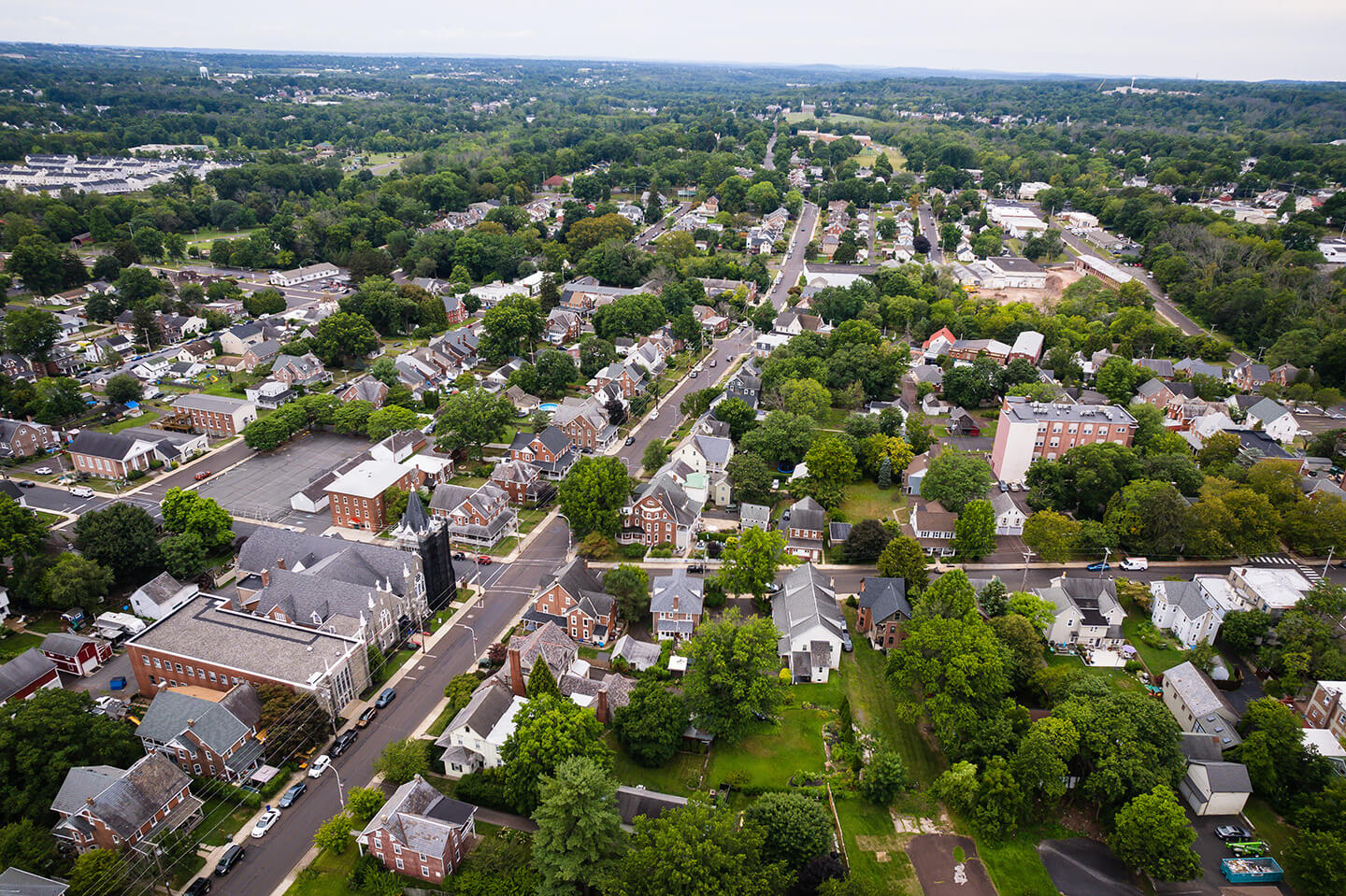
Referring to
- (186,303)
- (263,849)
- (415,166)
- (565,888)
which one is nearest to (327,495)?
(263,849)

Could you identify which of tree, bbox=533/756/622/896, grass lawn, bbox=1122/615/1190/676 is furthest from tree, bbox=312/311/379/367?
grass lawn, bbox=1122/615/1190/676

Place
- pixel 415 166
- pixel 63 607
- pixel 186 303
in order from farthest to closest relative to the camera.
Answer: pixel 415 166, pixel 186 303, pixel 63 607

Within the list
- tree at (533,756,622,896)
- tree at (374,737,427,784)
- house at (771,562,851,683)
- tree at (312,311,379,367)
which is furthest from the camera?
tree at (312,311,379,367)

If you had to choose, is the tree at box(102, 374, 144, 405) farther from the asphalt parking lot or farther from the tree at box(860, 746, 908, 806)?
the tree at box(860, 746, 908, 806)

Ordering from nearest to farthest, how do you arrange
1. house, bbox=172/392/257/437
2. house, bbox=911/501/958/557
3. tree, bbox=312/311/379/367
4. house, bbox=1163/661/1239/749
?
1. house, bbox=1163/661/1239/749
2. house, bbox=911/501/958/557
3. house, bbox=172/392/257/437
4. tree, bbox=312/311/379/367

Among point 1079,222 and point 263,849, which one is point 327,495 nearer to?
point 263,849

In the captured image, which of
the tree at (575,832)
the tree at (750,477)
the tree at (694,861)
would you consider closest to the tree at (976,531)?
the tree at (750,477)
